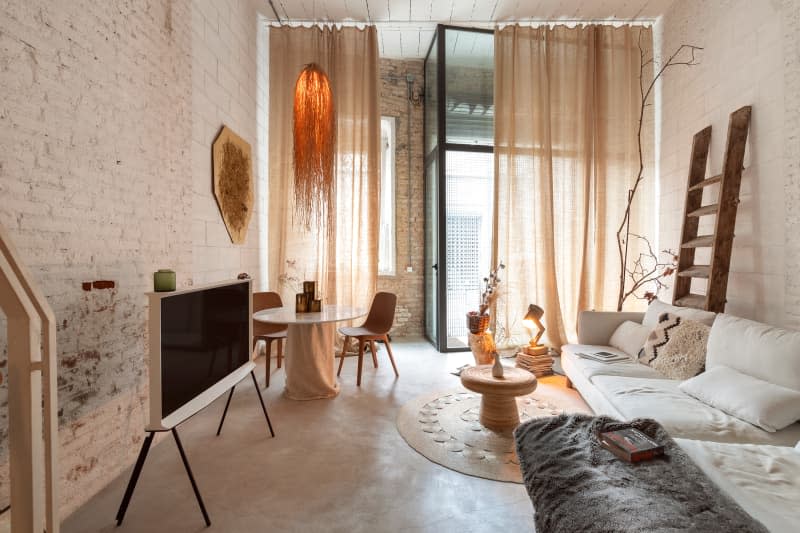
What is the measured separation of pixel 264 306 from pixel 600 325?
291 centimetres

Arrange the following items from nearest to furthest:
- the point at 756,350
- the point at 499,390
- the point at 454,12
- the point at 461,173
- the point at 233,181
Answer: the point at 756,350
the point at 499,390
the point at 233,181
the point at 454,12
the point at 461,173

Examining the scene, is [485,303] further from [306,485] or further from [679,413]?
[306,485]

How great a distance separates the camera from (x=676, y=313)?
2.82m

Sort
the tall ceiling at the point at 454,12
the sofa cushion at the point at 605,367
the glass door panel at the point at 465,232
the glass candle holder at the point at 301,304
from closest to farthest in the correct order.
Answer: the sofa cushion at the point at 605,367 → the glass candle holder at the point at 301,304 → the tall ceiling at the point at 454,12 → the glass door panel at the point at 465,232

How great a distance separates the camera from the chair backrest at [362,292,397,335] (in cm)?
365

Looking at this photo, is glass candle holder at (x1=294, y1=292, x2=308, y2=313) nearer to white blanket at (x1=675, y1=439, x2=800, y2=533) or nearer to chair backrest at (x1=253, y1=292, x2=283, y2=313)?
chair backrest at (x1=253, y1=292, x2=283, y2=313)

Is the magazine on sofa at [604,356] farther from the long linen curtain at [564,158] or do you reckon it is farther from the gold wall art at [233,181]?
the gold wall art at [233,181]

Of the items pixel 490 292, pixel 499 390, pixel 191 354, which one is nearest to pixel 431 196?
pixel 490 292

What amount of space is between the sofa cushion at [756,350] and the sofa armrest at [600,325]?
95cm

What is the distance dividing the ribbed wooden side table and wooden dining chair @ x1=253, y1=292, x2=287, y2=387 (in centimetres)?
174

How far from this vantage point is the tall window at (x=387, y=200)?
5008 mm

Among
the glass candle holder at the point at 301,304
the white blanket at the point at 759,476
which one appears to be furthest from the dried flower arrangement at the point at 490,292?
the white blanket at the point at 759,476

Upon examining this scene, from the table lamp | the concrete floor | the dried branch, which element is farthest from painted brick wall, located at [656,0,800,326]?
the concrete floor

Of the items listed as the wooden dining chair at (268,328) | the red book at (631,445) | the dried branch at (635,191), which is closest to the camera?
the red book at (631,445)
